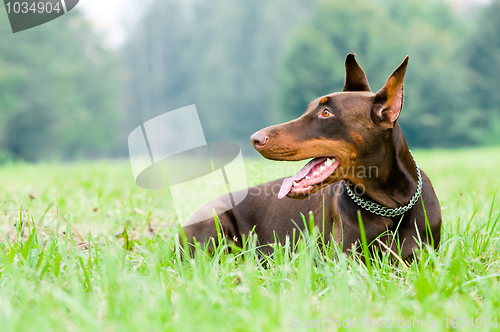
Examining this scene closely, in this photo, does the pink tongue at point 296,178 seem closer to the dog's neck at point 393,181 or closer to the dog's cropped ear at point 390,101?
the dog's neck at point 393,181

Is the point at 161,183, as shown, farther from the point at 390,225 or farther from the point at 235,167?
the point at 390,225

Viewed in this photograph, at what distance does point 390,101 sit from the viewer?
2330mm

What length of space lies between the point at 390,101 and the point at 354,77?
53cm

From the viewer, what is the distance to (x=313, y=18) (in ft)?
85.7

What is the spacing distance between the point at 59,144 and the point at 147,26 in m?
19.7

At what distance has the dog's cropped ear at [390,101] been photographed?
229 cm

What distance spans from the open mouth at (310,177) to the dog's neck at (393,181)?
196 mm

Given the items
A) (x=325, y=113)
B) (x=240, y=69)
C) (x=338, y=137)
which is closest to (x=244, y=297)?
(x=338, y=137)

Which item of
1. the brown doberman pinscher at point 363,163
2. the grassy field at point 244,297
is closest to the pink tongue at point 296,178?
the brown doberman pinscher at point 363,163

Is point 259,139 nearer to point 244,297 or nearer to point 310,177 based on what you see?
point 310,177

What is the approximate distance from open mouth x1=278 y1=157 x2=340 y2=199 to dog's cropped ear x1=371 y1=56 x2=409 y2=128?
1.09 ft

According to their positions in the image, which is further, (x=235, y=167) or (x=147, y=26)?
(x=147, y=26)

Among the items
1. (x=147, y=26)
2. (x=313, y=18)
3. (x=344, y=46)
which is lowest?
(x=344, y=46)

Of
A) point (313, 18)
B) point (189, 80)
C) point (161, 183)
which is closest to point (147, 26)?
point (189, 80)
